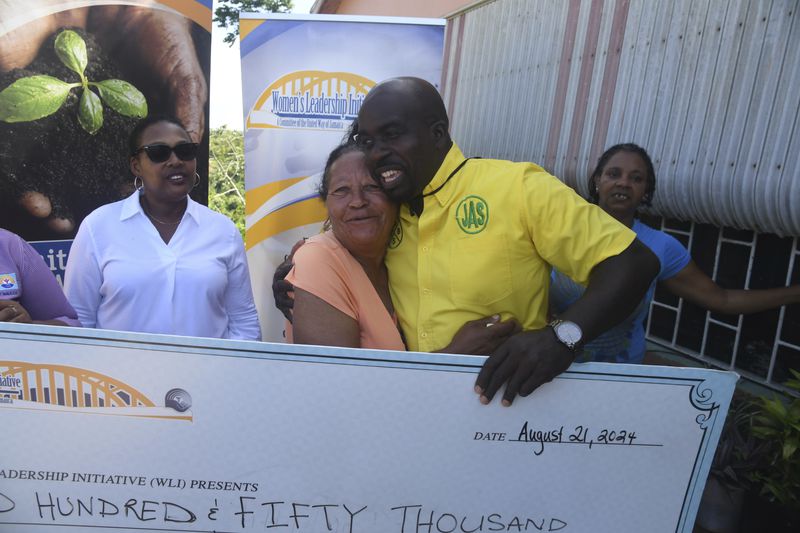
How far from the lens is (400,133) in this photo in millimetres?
1563

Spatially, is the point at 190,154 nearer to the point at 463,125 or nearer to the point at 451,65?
the point at 463,125

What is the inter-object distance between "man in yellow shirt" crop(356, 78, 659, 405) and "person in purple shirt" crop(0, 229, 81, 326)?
129cm

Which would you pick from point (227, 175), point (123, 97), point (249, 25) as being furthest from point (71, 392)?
point (227, 175)

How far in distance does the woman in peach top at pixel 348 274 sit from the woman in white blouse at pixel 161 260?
89 cm

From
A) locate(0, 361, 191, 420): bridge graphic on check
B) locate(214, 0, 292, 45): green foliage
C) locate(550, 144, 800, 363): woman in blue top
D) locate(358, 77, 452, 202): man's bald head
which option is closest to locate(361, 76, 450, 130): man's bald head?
locate(358, 77, 452, 202): man's bald head

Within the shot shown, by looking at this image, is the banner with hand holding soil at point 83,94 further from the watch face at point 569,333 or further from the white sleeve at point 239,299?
the watch face at point 569,333

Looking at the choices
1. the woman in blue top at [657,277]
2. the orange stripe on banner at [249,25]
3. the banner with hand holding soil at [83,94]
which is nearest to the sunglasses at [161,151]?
the banner with hand holding soil at [83,94]

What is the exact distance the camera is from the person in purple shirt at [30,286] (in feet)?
6.27

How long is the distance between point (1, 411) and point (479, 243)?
1332mm

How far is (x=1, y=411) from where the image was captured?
1.41m

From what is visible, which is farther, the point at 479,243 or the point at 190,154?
the point at 190,154

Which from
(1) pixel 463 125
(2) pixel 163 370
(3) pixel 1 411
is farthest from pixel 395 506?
(1) pixel 463 125

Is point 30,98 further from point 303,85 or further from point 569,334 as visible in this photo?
point 569,334

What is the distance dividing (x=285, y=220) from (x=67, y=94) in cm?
143
